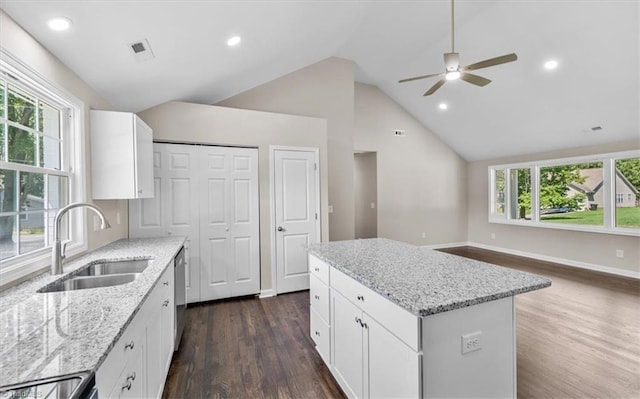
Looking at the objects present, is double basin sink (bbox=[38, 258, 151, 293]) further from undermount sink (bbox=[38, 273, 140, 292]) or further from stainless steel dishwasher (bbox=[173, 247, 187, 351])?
stainless steel dishwasher (bbox=[173, 247, 187, 351])

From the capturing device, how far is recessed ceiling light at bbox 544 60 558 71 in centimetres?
397

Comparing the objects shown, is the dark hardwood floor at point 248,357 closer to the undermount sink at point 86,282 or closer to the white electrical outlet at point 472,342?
the undermount sink at point 86,282

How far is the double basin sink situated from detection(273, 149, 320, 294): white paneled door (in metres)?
1.94

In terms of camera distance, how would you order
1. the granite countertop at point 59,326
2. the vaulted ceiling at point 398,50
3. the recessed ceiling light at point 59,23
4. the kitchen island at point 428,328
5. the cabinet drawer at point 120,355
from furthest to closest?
1. the vaulted ceiling at point 398,50
2. the recessed ceiling light at point 59,23
3. the kitchen island at point 428,328
4. the cabinet drawer at point 120,355
5. the granite countertop at point 59,326

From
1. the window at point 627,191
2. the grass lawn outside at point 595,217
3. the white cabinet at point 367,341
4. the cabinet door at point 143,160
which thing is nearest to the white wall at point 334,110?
the cabinet door at point 143,160

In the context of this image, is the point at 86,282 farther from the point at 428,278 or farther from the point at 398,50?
the point at 398,50

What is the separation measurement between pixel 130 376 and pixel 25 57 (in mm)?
1835

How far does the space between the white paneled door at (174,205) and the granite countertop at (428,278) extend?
2.05 m

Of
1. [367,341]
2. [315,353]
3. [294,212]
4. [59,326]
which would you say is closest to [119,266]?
[59,326]

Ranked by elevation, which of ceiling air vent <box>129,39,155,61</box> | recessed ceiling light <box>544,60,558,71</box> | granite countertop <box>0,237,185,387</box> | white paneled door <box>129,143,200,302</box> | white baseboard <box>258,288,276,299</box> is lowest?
white baseboard <box>258,288,276,299</box>

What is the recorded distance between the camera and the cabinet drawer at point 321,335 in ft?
7.01

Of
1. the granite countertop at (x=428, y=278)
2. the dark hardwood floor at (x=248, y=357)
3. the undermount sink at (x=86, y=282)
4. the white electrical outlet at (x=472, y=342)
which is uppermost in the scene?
the granite countertop at (x=428, y=278)

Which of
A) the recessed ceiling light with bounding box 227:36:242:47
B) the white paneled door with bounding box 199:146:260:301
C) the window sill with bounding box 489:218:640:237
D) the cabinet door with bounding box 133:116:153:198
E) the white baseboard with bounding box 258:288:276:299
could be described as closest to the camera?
the cabinet door with bounding box 133:116:153:198

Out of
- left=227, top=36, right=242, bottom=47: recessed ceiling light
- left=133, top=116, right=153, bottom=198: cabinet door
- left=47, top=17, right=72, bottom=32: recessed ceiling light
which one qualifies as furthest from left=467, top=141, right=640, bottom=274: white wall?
left=47, top=17, right=72, bottom=32: recessed ceiling light
